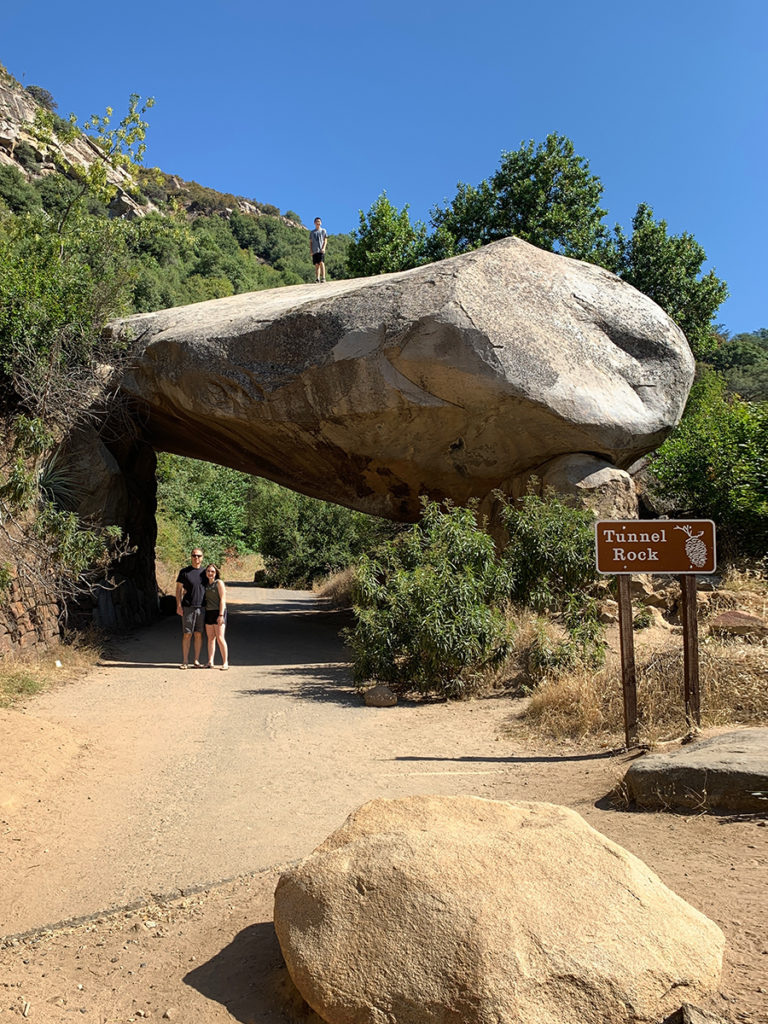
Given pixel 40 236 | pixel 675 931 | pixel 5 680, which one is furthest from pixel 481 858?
pixel 40 236

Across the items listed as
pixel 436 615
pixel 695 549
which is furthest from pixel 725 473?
pixel 695 549

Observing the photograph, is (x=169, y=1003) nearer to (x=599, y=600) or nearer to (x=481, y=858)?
(x=481, y=858)

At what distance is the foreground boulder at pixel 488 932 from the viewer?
2398mm

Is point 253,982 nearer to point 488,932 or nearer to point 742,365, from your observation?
point 488,932

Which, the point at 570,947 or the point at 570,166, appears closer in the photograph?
the point at 570,947

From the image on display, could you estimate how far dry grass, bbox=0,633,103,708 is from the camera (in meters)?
8.27

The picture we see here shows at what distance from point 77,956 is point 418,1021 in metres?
1.61

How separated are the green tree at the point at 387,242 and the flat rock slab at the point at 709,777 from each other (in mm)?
19862

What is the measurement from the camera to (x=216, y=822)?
4871 millimetres

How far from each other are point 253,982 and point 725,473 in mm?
10310

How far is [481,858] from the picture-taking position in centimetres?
284

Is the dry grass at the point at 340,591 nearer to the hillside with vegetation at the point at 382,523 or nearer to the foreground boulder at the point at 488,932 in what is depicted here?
the hillside with vegetation at the point at 382,523

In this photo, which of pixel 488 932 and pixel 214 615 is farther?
pixel 214 615

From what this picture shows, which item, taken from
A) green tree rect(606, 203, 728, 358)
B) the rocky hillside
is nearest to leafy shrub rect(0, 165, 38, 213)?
the rocky hillside
